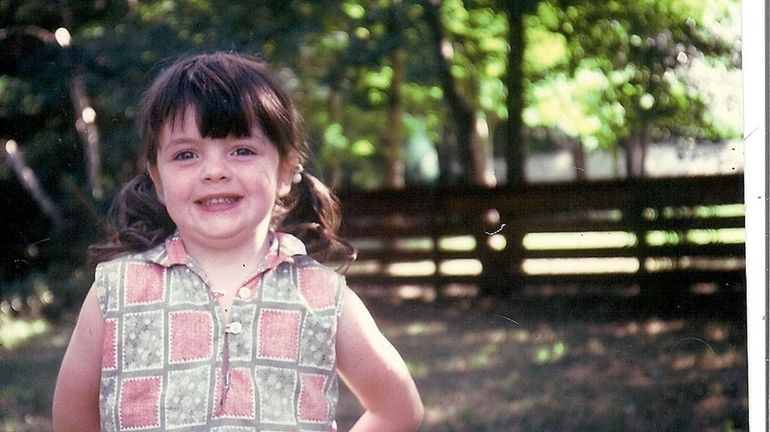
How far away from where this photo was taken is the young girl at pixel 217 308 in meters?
1.63

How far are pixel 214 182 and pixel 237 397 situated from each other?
0.39 meters

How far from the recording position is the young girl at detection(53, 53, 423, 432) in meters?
1.63

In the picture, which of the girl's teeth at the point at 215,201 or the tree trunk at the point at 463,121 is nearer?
the girl's teeth at the point at 215,201

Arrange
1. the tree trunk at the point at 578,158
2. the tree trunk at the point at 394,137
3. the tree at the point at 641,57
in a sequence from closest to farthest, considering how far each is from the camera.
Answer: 1. the tree at the point at 641,57
2. the tree trunk at the point at 578,158
3. the tree trunk at the point at 394,137

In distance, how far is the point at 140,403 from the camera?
5.33 ft

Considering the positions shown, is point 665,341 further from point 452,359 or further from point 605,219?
point 452,359

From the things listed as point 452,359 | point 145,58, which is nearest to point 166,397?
point 145,58

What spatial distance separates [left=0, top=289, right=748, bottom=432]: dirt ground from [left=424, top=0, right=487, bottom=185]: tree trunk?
36 centimetres

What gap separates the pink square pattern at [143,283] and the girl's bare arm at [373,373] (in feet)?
1.11

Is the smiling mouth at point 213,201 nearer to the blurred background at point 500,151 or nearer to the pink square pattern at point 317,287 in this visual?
the pink square pattern at point 317,287

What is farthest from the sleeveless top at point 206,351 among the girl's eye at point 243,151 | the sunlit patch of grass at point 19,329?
the sunlit patch of grass at point 19,329

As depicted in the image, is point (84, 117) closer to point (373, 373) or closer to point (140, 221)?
point (140, 221)

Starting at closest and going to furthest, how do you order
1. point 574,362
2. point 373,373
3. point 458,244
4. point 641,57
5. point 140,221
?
1. point 373,373
2. point 140,221
3. point 641,57
4. point 458,244
5. point 574,362

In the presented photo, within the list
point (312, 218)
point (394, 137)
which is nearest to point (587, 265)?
point (394, 137)
